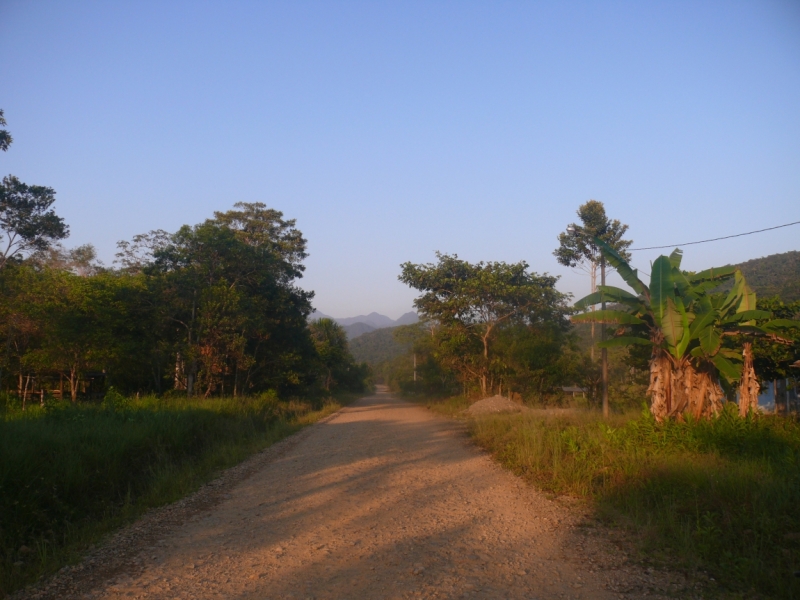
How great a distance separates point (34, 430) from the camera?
8.39 m

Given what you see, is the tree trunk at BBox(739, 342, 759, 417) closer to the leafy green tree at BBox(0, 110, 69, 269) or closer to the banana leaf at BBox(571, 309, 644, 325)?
the banana leaf at BBox(571, 309, 644, 325)

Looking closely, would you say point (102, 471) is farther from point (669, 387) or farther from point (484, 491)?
point (669, 387)

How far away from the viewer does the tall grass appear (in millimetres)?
5215

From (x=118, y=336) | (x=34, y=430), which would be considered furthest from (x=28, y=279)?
(x=34, y=430)

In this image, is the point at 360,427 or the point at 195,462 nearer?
the point at 195,462

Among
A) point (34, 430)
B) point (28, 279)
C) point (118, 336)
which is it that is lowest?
point (34, 430)

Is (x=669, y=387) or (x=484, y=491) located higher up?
(x=669, y=387)

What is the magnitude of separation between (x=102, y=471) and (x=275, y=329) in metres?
20.5

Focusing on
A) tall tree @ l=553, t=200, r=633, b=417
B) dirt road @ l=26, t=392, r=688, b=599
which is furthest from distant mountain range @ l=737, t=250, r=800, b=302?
dirt road @ l=26, t=392, r=688, b=599

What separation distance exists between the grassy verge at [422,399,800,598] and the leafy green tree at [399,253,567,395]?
14.8 m

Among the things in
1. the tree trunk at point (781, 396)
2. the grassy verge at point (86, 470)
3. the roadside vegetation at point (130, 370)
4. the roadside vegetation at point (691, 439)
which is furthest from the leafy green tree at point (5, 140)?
the tree trunk at point (781, 396)

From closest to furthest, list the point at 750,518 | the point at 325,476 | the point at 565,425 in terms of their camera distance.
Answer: the point at 750,518 → the point at 325,476 → the point at 565,425

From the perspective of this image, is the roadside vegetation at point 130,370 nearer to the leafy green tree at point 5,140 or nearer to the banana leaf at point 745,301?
the leafy green tree at point 5,140

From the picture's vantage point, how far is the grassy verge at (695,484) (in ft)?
17.1
